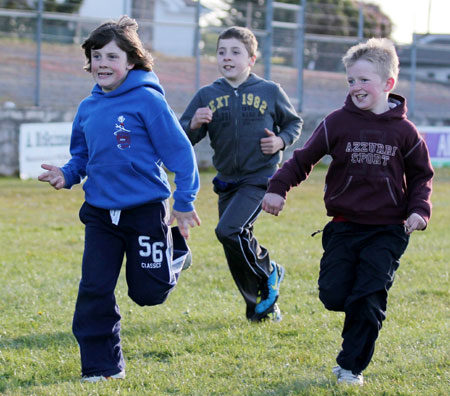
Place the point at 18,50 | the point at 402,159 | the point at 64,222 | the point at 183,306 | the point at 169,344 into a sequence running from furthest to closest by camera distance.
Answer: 1. the point at 18,50
2. the point at 64,222
3. the point at 183,306
4. the point at 169,344
5. the point at 402,159

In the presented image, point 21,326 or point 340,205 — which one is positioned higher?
point 340,205

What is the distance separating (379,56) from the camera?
4.54 meters

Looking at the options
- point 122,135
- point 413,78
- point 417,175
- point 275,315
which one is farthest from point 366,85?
point 413,78

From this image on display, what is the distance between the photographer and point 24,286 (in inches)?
282

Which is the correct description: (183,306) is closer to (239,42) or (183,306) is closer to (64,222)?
(239,42)

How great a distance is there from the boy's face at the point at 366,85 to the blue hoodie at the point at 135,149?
943 millimetres

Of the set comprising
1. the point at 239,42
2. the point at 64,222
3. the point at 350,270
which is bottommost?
the point at 64,222

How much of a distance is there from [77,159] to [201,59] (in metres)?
14.0

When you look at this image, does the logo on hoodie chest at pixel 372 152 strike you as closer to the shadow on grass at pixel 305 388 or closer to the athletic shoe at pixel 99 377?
the shadow on grass at pixel 305 388

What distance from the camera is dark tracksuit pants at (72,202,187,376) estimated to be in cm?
459

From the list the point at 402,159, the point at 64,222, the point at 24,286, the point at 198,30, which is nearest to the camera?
the point at 402,159

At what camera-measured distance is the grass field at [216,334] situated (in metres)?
4.55

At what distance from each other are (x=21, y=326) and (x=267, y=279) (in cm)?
173

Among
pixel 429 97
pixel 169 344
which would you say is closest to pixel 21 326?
pixel 169 344
